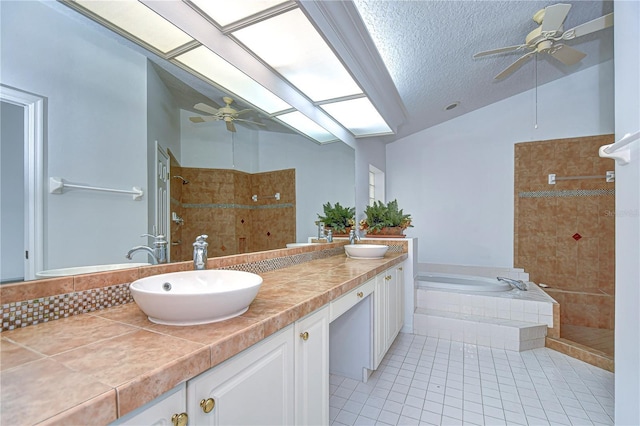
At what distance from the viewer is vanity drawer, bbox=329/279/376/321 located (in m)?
1.31

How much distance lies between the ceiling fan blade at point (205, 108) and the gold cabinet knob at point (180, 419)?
1.21 meters

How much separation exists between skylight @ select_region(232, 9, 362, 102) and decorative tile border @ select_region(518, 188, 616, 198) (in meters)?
3.10

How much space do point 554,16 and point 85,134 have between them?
3.01 m

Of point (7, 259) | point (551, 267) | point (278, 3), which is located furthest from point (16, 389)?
point (551, 267)

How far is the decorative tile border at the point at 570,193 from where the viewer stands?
11.4ft

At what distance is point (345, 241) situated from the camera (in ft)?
9.32

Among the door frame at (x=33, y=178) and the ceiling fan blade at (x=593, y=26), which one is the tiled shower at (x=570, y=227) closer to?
the ceiling fan blade at (x=593, y=26)

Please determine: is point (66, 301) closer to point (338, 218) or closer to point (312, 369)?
point (312, 369)

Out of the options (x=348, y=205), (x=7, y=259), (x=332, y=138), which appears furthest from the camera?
(x=348, y=205)

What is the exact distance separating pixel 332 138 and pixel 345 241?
1.00m

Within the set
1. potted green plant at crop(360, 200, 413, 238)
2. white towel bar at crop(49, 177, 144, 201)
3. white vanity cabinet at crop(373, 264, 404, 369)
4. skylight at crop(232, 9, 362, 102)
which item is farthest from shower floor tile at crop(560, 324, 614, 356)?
white towel bar at crop(49, 177, 144, 201)

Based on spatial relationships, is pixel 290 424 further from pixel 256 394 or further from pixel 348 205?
pixel 348 205

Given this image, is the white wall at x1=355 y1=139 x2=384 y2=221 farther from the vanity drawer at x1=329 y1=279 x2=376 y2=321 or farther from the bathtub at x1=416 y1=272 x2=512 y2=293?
the vanity drawer at x1=329 y1=279 x2=376 y2=321
